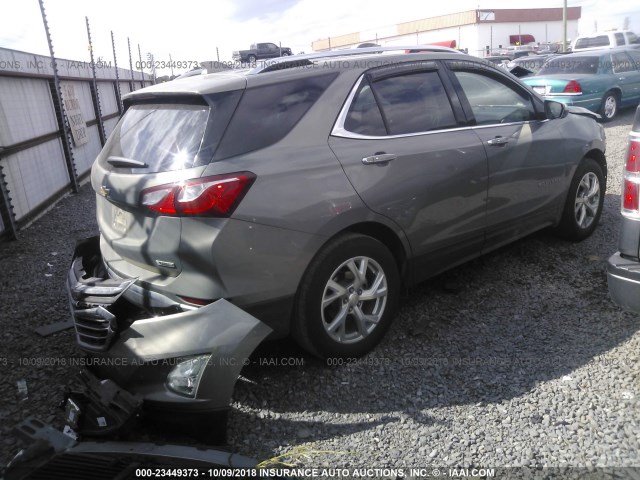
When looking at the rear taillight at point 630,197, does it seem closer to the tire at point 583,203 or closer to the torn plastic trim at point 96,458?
the tire at point 583,203

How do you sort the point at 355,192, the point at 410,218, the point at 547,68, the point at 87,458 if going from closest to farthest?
the point at 87,458, the point at 355,192, the point at 410,218, the point at 547,68

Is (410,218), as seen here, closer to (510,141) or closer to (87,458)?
(510,141)

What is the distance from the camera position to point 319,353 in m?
3.13

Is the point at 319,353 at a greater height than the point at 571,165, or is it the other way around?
the point at 571,165

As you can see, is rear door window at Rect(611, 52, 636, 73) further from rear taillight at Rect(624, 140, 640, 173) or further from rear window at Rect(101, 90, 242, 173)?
rear window at Rect(101, 90, 242, 173)

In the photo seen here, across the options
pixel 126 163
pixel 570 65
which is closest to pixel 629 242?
pixel 126 163

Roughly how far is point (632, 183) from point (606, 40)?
71.5 feet

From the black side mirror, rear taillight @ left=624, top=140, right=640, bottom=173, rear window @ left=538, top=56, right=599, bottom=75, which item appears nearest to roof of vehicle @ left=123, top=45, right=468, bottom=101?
the black side mirror

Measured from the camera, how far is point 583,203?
15.9ft

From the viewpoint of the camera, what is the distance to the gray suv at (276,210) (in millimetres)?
2639

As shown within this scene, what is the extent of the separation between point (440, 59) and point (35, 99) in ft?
20.4

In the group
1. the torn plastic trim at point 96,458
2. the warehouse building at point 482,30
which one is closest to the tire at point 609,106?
the torn plastic trim at point 96,458

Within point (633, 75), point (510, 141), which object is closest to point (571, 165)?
point (510, 141)

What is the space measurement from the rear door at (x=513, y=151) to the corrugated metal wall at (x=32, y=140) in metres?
5.11
